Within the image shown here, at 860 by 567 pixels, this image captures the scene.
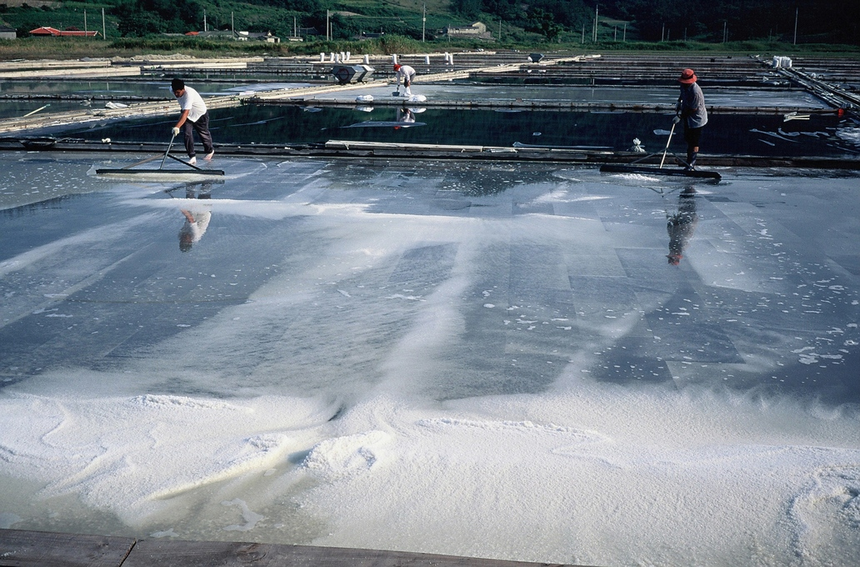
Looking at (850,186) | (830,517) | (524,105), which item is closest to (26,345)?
(830,517)

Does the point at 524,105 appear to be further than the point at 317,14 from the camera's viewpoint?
No

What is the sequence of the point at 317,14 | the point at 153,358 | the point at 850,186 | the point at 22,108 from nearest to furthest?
the point at 153,358
the point at 850,186
the point at 22,108
the point at 317,14

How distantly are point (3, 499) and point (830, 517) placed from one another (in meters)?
3.31

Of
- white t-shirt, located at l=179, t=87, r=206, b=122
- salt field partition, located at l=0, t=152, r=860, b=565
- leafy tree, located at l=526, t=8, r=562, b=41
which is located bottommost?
salt field partition, located at l=0, t=152, r=860, b=565

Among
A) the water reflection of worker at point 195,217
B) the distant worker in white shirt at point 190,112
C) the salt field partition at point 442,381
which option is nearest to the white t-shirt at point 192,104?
the distant worker in white shirt at point 190,112

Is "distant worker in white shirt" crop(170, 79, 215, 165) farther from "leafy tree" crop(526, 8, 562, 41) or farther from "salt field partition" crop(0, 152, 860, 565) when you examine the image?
"leafy tree" crop(526, 8, 562, 41)

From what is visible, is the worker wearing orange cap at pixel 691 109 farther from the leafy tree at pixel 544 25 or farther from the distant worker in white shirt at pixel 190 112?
the leafy tree at pixel 544 25

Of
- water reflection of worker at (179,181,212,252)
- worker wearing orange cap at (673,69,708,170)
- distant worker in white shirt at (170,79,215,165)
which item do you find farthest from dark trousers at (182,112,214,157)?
worker wearing orange cap at (673,69,708,170)

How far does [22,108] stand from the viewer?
2170cm

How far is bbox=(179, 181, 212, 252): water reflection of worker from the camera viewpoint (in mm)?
7820

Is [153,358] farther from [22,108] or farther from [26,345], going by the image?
[22,108]

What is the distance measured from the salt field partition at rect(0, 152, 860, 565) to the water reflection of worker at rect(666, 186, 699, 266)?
0.07m

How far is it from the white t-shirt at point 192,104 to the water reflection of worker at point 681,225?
658cm

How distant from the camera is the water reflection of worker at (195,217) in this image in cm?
782
